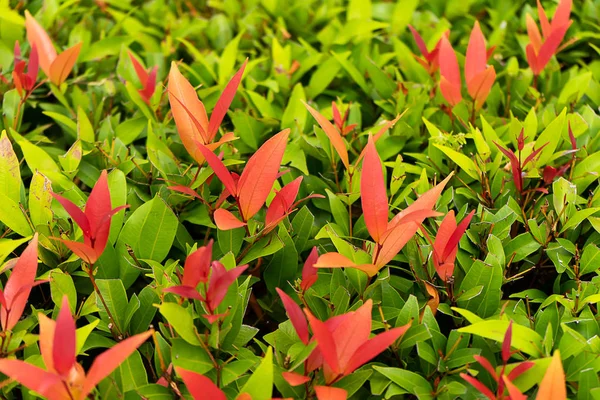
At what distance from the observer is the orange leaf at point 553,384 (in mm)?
979

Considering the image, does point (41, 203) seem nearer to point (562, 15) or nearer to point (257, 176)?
point (257, 176)

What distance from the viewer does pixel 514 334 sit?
117 cm

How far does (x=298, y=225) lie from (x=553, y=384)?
0.68 meters

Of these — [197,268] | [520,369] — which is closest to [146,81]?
[197,268]

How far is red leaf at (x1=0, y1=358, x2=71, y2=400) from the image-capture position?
965mm

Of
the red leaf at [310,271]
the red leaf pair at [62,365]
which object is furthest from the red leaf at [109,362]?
the red leaf at [310,271]

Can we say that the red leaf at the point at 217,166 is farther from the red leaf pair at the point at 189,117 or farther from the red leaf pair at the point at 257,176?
the red leaf pair at the point at 189,117

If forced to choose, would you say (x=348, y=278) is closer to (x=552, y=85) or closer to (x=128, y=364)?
(x=128, y=364)

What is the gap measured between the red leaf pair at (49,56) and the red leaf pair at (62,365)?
1.02 meters

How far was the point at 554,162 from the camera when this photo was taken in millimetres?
1673

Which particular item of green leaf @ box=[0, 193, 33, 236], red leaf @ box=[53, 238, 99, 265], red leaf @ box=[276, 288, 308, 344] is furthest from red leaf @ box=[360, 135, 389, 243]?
green leaf @ box=[0, 193, 33, 236]

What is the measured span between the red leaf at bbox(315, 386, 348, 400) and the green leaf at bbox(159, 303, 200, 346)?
256mm

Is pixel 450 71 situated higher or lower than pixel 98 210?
higher

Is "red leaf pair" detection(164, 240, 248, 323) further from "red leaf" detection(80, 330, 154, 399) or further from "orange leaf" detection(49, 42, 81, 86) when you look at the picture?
"orange leaf" detection(49, 42, 81, 86)
